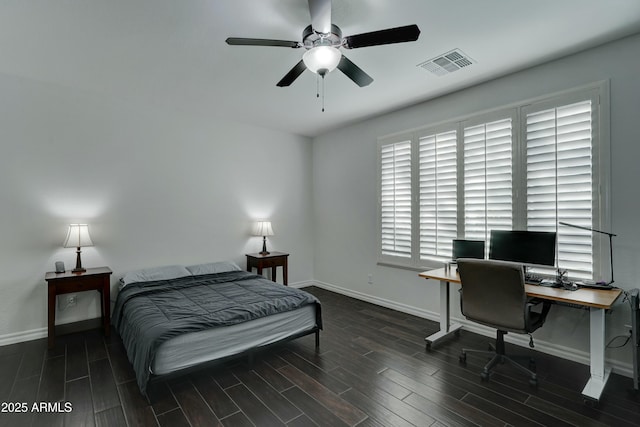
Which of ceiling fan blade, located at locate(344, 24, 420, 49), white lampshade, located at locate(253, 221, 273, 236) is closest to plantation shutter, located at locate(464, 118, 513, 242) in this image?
ceiling fan blade, located at locate(344, 24, 420, 49)

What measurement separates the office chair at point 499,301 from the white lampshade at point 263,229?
3.05 m

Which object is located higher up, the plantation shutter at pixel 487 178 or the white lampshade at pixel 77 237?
the plantation shutter at pixel 487 178

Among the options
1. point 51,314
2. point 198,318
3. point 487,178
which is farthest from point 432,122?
point 51,314

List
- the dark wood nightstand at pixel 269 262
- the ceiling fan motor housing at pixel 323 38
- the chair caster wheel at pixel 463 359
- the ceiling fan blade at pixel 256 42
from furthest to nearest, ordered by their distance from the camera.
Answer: the dark wood nightstand at pixel 269 262 < the chair caster wheel at pixel 463 359 < the ceiling fan motor housing at pixel 323 38 < the ceiling fan blade at pixel 256 42

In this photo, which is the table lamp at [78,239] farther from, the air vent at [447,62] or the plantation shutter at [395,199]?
the air vent at [447,62]

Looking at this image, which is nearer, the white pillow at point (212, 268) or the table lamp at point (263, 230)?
the white pillow at point (212, 268)

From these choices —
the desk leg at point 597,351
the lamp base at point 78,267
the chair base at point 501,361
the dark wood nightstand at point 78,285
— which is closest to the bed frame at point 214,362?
the chair base at point 501,361

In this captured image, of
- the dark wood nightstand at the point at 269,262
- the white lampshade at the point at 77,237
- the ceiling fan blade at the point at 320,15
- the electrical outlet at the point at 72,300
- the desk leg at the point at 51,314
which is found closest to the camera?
the ceiling fan blade at the point at 320,15

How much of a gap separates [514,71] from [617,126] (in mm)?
1068

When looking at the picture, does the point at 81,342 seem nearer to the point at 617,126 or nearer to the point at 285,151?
the point at 285,151

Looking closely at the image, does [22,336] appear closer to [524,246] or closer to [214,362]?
[214,362]

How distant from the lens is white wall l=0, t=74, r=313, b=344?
3.35 metres

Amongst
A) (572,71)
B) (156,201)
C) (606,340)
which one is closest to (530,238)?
(606,340)

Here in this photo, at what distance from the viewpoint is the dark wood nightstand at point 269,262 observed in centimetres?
470
